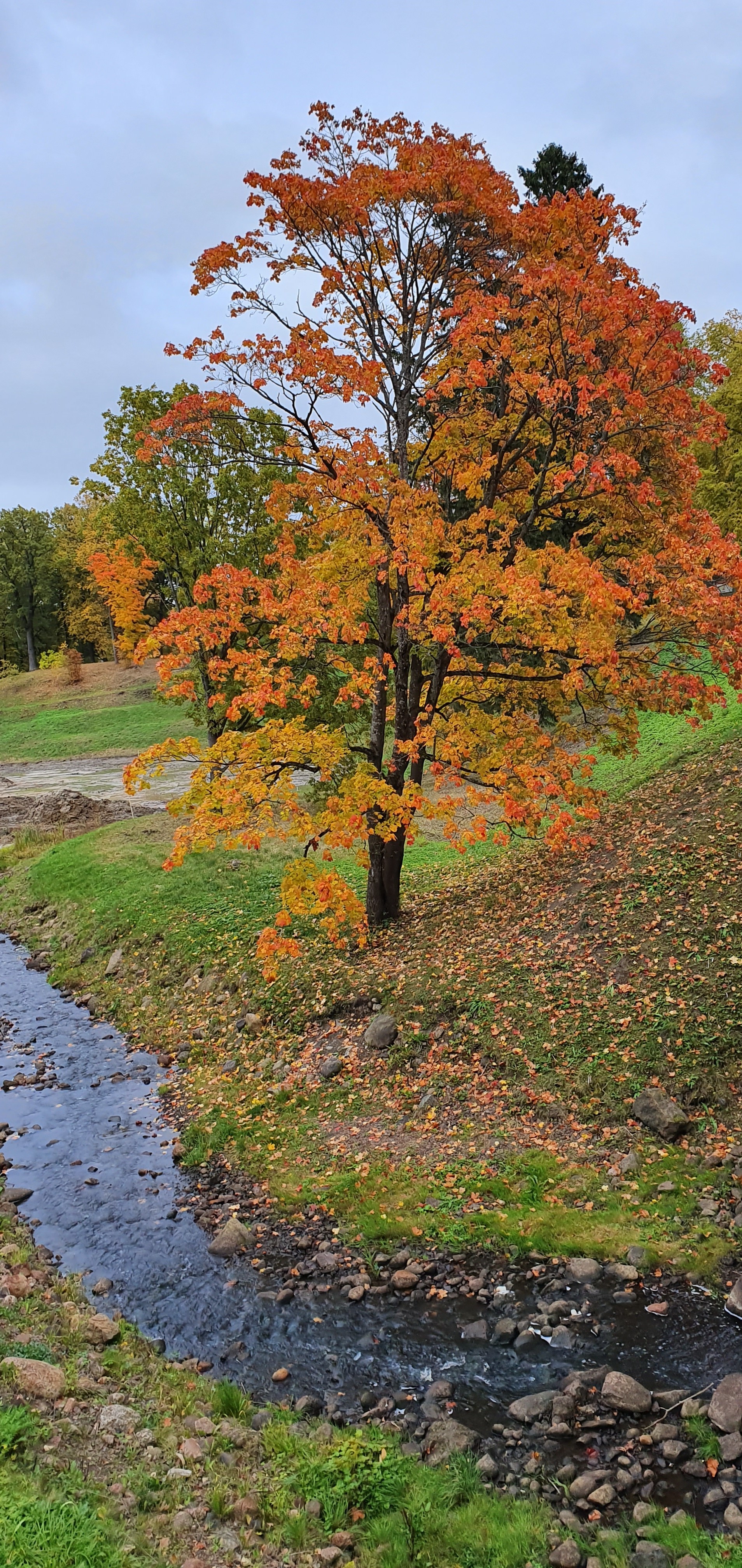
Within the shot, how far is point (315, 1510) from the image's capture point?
555 centimetres

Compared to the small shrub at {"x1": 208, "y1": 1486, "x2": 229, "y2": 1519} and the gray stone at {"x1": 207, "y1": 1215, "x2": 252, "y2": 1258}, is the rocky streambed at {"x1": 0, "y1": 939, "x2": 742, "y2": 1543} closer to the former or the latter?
the gray stone at {"x1": 207, "y1": 1215, "x2": 252, "y2": 1258}

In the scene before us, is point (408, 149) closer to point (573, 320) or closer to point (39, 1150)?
point (573, 320)

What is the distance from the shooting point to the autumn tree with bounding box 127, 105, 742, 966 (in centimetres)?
1164

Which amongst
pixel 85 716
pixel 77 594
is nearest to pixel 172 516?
pixel 85 716

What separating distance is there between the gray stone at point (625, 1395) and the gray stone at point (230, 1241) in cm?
420

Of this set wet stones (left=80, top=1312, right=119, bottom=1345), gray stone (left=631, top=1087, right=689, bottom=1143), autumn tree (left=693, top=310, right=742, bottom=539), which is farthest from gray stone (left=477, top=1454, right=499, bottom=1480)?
autumn tree (left=693, top=310, right=742, bottom=539)

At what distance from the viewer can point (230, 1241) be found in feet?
29.6

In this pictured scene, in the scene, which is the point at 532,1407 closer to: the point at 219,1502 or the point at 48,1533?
the point at 219,1502

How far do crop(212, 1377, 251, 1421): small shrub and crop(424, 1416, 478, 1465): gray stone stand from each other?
149 cm

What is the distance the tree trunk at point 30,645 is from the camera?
251 feet

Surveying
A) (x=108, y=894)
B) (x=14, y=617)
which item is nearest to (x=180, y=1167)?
(x=108, y=894)

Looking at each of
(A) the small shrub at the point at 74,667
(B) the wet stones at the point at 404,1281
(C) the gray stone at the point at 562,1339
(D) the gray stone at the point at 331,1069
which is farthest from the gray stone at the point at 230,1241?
(A) the small shrub at the point at 74,667

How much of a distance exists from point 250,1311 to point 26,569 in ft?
251

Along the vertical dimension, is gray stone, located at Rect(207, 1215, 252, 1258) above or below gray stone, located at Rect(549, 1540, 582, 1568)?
below
